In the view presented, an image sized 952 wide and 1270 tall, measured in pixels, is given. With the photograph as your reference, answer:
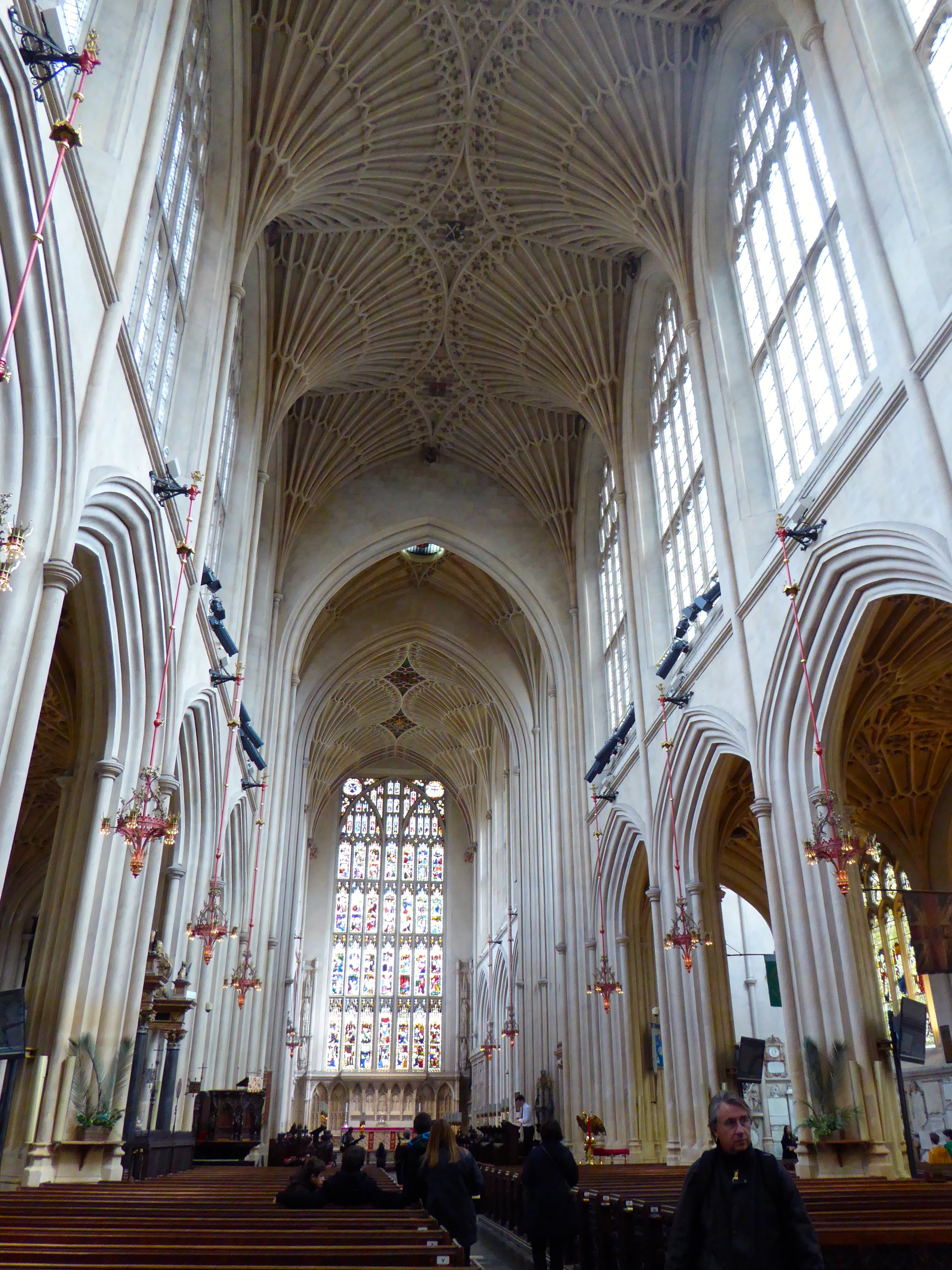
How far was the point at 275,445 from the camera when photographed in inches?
909

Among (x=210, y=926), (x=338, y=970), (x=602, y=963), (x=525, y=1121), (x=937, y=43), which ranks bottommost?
(x=525, y=1121)

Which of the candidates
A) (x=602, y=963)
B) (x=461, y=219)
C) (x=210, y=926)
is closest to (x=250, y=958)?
(x=602, y=963)

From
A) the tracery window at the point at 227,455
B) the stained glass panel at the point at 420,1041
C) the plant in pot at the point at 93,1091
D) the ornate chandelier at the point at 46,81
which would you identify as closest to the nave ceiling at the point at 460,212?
the tracery window at the point at 227,455

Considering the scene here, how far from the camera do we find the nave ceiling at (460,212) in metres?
16.1

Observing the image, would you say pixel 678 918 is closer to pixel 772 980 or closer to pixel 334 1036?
pixel 772 980

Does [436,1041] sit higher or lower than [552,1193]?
higher

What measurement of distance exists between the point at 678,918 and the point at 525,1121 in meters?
7.16

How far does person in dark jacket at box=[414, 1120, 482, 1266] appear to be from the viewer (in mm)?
6008

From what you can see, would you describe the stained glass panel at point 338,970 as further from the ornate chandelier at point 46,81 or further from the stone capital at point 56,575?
the ornate chandelier at point 46,81

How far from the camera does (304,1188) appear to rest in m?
5.67

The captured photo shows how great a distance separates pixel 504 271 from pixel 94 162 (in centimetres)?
1191

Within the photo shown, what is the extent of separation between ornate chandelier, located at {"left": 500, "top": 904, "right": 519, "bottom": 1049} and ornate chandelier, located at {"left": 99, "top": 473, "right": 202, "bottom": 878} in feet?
61.9

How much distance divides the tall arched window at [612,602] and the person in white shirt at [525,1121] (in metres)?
7.87

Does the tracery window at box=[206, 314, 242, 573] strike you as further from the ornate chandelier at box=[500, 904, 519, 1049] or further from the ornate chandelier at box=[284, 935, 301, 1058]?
the ornate chandelier at box=[500, 904, 519, 1049]
